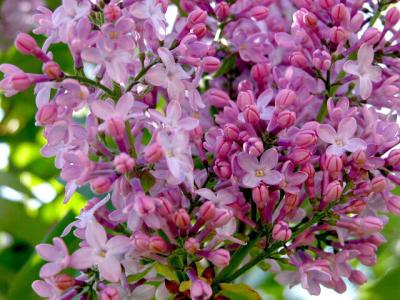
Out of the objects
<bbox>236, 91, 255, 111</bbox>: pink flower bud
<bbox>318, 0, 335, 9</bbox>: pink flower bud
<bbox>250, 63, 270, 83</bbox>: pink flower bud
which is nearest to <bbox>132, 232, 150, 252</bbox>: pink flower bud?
<bbox>236, 91, 255, 111</bbox>: pink flower bud

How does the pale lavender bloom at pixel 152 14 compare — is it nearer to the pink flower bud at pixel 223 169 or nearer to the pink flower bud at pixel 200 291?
the pink flower bud at pixel 223 169

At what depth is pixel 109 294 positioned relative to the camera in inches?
36.6

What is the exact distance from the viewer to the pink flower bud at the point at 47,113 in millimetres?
933

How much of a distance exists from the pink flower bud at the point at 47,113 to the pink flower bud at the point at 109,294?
0.21 metres

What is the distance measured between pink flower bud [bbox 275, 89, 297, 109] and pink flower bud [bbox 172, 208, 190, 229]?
0.66 feet

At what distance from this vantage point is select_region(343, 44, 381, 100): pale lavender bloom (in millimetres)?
1093

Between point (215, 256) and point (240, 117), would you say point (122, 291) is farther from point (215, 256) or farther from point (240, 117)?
point (240, 117)

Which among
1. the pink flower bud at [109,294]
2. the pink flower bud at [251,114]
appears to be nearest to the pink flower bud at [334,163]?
the pink flower bud at [251,114]

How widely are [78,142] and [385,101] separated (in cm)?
47

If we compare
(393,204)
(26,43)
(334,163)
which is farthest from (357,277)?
(26,43)

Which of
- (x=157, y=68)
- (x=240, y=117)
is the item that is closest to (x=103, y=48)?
(x=157, y=68)

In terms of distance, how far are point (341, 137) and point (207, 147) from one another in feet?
0.57

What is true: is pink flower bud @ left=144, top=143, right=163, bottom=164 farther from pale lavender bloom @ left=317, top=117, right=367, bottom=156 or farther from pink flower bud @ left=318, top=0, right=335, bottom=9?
pink flower bud @ left=318, top=0, right=335, bottom=9

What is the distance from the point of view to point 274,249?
3.44 feet
